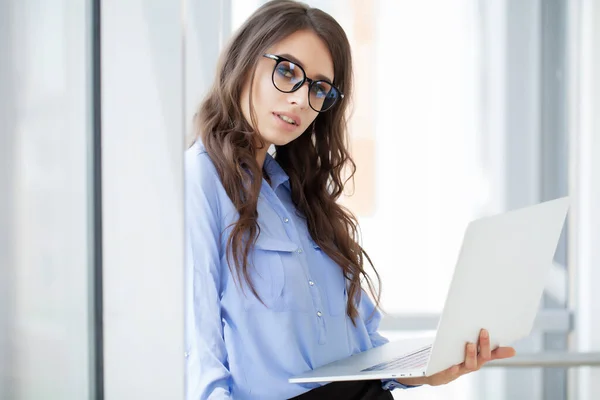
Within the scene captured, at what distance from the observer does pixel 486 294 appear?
81 cm

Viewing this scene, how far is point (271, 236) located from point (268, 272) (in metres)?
0.07

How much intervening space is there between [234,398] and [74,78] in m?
0.70

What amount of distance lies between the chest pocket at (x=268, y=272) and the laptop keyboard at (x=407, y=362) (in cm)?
19

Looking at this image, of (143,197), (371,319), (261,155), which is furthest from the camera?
(371,319)

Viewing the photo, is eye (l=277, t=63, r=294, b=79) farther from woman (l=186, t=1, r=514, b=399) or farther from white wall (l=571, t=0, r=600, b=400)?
white wall (l=571, t=0, r=600, b=400)

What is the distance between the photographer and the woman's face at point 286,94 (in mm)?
1031

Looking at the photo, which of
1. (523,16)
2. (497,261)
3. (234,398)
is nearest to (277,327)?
(234,398)

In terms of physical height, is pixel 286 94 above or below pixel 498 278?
above

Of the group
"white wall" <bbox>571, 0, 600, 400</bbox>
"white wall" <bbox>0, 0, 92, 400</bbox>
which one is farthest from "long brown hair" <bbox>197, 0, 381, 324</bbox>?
"white wall" <bbox>571, 0, 600, 400</bbox>

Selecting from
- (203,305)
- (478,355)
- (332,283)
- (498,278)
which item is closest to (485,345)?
(478,355)

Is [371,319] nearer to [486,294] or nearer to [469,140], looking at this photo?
[486,294]

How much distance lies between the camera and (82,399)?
343 millimetres

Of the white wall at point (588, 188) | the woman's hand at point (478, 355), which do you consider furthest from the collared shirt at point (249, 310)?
the white wall at point (588, 188)

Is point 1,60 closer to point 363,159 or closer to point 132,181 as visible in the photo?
point 132,181
